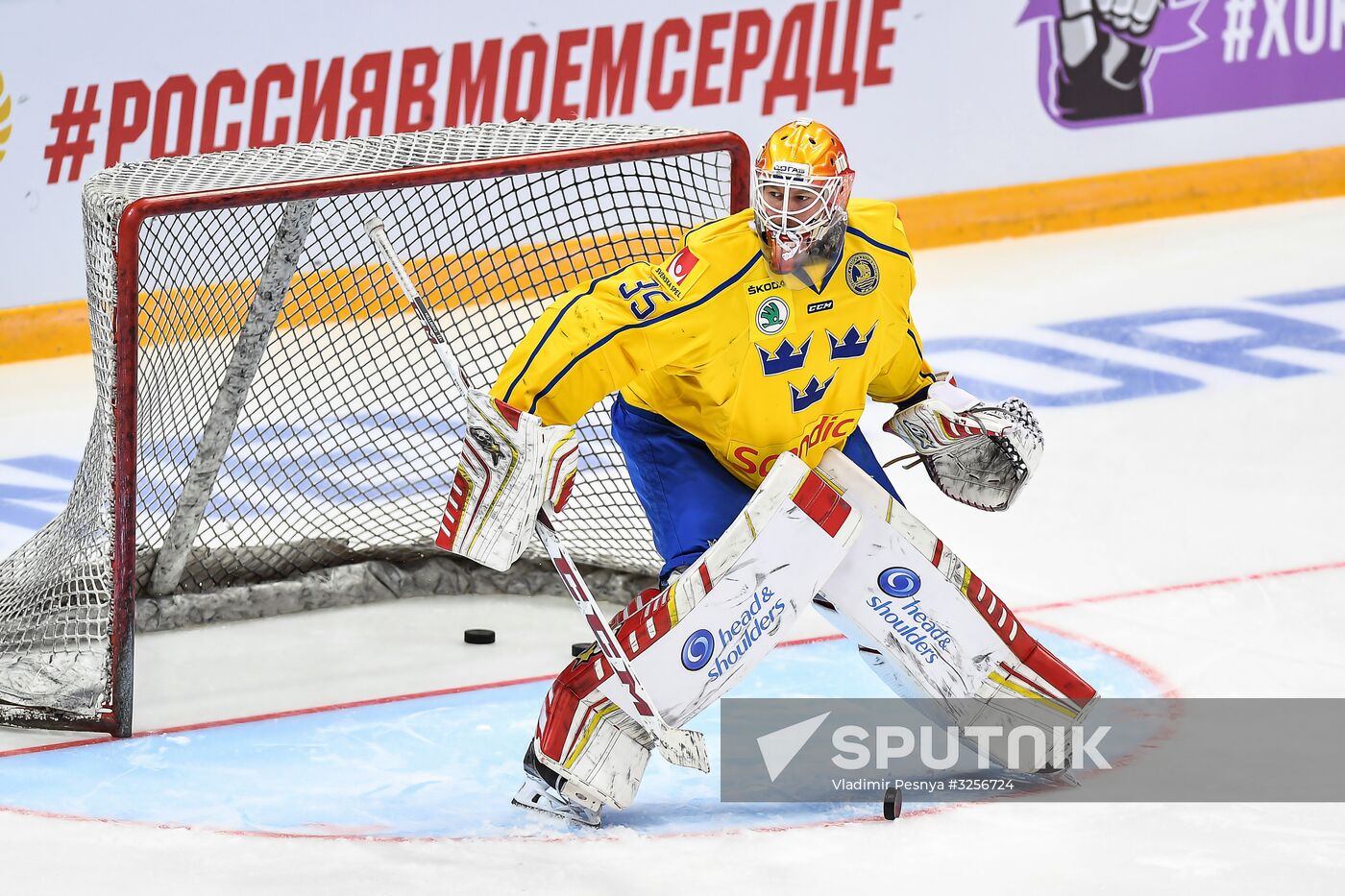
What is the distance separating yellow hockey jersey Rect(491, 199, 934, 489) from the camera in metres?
3.17

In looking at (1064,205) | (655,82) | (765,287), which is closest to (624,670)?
(765,287)

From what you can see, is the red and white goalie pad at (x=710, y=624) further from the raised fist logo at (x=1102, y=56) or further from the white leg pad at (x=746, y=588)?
the raised fist logo at (x=1102, y=56)

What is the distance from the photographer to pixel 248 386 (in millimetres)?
4129

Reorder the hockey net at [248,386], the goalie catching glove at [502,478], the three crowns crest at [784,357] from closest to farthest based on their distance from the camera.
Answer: the goalie catching glove at [502,478], the three crowns crest at [784,357], the hockey net at [248,386]

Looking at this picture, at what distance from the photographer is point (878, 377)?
11.7 ft

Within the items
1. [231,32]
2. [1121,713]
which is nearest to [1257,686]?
[1121,713]

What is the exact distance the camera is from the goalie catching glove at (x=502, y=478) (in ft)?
10.2

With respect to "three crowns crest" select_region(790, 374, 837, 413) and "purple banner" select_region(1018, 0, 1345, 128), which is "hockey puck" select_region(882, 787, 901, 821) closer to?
"three crowns crest" select_region(790, 374, 837, 413)

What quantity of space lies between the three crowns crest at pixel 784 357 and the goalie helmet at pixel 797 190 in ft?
0.39

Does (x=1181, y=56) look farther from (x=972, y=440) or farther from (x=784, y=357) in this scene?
(x=784, y=357)

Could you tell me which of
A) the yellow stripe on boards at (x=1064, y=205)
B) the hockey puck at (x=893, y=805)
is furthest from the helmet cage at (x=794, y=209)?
the yellow stripe on boards at (x=1064, y=205)

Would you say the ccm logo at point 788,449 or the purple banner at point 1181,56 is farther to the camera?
the purple banner at point 1181,56

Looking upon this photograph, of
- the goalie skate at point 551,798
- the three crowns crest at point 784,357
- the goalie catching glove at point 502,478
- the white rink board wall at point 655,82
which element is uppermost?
the white rink board wall at point 655,82

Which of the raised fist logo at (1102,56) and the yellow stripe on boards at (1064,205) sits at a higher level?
the raised fist logo at (1102,56)
